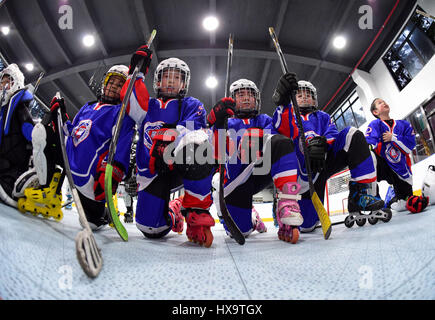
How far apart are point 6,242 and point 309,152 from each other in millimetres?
1863

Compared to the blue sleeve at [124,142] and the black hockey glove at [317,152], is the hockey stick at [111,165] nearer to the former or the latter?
the blue sleeve at [124,142]

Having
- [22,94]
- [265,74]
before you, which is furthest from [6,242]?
[265,74]

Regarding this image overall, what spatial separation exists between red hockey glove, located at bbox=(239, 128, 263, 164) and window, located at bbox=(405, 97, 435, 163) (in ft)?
17.7

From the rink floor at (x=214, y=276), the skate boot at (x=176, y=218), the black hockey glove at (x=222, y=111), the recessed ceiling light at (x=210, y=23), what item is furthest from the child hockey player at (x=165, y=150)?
the recessed ceiling light at (x=210, y=23)

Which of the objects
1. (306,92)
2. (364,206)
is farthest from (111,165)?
(306,92)

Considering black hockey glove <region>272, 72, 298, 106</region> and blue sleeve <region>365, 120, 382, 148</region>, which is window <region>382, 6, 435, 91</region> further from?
black hockey glove <region>272, 72, 298, 106</region>

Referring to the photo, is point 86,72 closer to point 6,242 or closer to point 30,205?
point 30,205

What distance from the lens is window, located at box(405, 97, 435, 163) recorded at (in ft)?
15.9

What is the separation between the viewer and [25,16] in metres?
5.40

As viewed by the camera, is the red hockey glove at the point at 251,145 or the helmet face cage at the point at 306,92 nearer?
the red hockey glove at the point at 251,145

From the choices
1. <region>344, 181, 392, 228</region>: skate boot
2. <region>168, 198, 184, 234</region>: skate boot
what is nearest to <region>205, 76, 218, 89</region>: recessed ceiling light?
<region>168, 198, 184, 234</region>: skate boot

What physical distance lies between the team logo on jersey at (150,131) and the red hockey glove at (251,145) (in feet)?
2.32

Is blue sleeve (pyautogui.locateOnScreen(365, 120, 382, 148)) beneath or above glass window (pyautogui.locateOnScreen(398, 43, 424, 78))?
beneath

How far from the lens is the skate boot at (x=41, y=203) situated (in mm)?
1389
